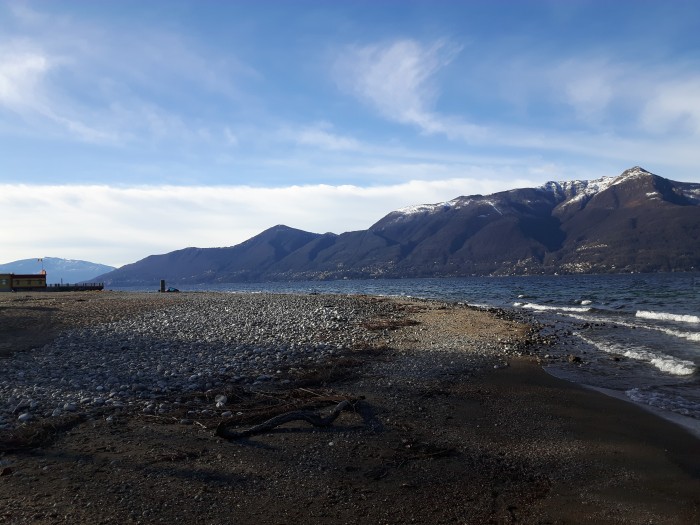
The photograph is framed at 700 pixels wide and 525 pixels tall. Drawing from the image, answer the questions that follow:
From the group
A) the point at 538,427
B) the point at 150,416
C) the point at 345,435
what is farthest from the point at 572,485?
the point at 150,416

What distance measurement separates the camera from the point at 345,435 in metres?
9.31

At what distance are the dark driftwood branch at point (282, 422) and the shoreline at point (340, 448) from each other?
16 centimetres

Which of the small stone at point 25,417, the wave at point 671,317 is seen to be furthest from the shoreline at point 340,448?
the wave at point 671,317

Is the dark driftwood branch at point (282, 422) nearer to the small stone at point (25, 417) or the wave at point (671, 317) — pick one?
the small stone at point (25, 417)

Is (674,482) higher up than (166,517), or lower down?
lower down

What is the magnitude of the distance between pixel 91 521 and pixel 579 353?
20313mm

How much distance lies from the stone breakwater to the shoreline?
112mm

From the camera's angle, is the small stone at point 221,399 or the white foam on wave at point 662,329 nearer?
the small stone at point 221,399

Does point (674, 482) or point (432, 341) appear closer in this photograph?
point (674, 482)

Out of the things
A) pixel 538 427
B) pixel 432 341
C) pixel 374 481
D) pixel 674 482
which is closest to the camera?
pixel 374 481

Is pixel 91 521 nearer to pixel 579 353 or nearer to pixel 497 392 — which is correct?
pixel 497 392

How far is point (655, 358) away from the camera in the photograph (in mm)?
19141

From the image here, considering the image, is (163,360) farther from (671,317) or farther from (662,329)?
(671,317)

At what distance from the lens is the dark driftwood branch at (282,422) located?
8.91 metres
